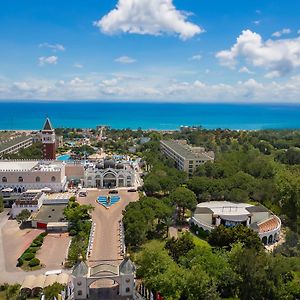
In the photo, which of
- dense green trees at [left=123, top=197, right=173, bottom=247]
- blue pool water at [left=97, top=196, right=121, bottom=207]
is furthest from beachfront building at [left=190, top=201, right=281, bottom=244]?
blue pool water at [left=97, top=196, right=121, bottom=207]

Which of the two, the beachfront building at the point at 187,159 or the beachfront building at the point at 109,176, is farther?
the beachfront building at the point at 187,159

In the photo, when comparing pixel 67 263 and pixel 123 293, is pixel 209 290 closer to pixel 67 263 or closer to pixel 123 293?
pixel 123 293

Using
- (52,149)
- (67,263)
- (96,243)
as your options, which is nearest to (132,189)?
(52,149)

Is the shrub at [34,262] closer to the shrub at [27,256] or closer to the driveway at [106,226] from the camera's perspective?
the shrub at [27,256]

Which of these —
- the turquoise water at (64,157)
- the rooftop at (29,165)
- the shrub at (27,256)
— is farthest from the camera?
the turquoise water at (64,157)

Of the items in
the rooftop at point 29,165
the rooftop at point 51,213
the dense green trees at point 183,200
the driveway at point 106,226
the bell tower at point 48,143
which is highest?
the bell tower at point 48,143

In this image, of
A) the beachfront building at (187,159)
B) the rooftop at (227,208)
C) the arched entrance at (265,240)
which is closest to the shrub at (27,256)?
the rooftop at (227,208)

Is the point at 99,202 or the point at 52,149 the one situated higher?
the point at 52,149
